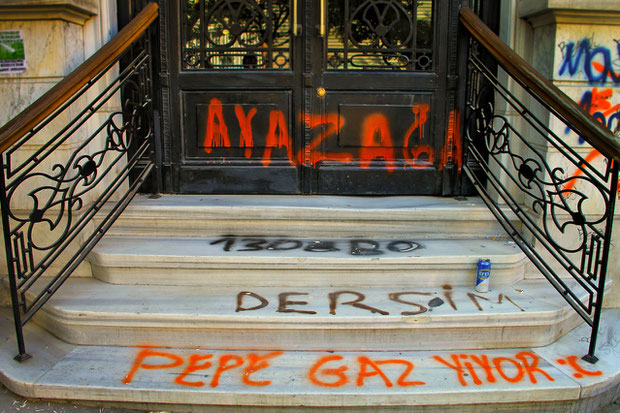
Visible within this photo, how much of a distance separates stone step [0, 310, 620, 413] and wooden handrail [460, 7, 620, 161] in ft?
4.06

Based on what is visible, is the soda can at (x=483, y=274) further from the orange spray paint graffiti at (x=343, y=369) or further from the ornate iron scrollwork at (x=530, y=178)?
the orange spray paint graffiti at (x=343, y=369)

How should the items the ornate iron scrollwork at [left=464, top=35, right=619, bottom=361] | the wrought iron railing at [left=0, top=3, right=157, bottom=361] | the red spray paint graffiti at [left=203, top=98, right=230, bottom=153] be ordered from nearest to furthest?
the wrought iron railing at [left=0, top=3, right=157, bottom=361] < the ornate iron scrollwork at [left=464, top=35, right=619, bottom=361] < the red spray paint graffiti at [left=203, top=98, right=230, bottom=153]

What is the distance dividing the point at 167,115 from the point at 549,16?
9.56 feet

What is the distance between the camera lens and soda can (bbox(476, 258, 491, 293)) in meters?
3.25

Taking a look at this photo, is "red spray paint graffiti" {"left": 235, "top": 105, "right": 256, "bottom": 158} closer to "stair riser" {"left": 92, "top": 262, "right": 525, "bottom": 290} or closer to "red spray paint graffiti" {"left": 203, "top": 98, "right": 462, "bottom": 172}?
"red spray paint graffiti" {"left": 203, "top": 98, "right": 462, "bottom": 172}

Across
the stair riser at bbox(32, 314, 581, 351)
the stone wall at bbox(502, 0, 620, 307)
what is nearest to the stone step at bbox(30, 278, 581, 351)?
the stair riser at bbox(32, 314, 581, 351)

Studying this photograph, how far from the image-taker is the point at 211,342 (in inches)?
118

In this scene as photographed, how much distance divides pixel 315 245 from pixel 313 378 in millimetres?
1072

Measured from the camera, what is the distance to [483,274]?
3.26 m

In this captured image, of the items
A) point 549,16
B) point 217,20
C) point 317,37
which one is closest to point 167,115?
point 217,20

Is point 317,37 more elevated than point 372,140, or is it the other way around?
point 317,37

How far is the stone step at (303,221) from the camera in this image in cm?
378

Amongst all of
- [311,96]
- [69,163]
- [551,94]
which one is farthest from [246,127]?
[551,94]

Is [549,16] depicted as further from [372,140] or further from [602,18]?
[372,140]
